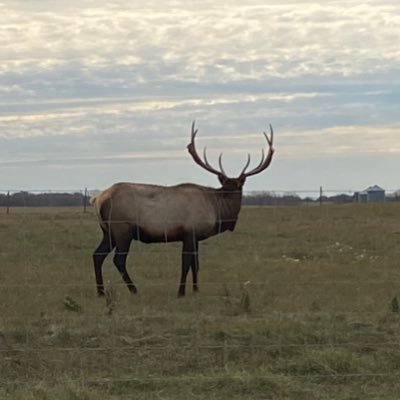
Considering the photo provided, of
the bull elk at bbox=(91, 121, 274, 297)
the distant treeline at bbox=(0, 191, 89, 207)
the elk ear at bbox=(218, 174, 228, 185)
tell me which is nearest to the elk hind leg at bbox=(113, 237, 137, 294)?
the bull elk at bbox=(91, 121, 274, 297)

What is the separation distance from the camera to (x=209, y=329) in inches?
406

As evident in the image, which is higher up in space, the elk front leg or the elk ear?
the elk ear

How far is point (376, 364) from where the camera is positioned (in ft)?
29.1

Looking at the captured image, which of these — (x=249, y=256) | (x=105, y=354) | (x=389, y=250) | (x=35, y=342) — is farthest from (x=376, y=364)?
(x=389, y=250)

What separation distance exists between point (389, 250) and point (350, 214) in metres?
1.29

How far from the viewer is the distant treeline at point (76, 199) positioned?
12.1 m

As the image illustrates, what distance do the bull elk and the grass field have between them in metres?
0.54

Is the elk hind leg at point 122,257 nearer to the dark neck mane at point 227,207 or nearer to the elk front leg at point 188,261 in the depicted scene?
the elk front leg at point 188,261

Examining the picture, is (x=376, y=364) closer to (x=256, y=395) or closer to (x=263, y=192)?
(x=256, y=395)

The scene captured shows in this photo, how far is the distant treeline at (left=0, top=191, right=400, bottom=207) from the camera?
12.1 metres

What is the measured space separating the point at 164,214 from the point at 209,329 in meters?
4.00

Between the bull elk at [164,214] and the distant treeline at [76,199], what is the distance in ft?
2.19

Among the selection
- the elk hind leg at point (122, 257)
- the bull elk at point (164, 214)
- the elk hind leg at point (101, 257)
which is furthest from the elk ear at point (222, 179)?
the elk hind leg at point (101, 257)

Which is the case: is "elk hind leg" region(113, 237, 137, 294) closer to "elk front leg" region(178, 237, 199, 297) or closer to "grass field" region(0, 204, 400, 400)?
"grass field" region(0, 204, 400, 400)
